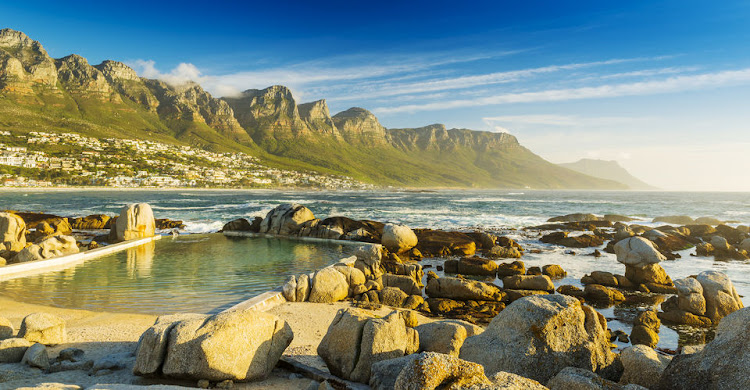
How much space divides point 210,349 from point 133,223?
29.6 metres

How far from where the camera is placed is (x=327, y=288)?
16.3m

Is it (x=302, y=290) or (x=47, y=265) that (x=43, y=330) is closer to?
(x=302, y=290)

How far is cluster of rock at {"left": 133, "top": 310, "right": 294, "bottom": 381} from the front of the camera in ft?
25.6

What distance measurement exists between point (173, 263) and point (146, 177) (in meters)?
157

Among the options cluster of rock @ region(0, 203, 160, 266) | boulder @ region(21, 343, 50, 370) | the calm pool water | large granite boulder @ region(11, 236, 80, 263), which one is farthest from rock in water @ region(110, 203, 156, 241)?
boulder @ region(21, 343, 50, 370)

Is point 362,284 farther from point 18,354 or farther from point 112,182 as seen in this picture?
point 112,182

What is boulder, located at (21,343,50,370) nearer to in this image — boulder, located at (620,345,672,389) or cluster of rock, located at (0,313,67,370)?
cluster of rock, located at (0,313,67,370)

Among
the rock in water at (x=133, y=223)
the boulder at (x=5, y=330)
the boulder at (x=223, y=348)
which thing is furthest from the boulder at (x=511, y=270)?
the rock in water at (x=133, y=223)

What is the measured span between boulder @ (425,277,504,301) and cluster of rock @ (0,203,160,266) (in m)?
22.6

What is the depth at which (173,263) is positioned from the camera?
23.3 m

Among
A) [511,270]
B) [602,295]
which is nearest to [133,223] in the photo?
[511,270]

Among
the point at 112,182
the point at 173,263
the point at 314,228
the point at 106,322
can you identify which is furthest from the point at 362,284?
the point at 112,182

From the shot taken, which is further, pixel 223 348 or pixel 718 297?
pixel 718 297

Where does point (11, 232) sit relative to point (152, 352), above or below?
below
